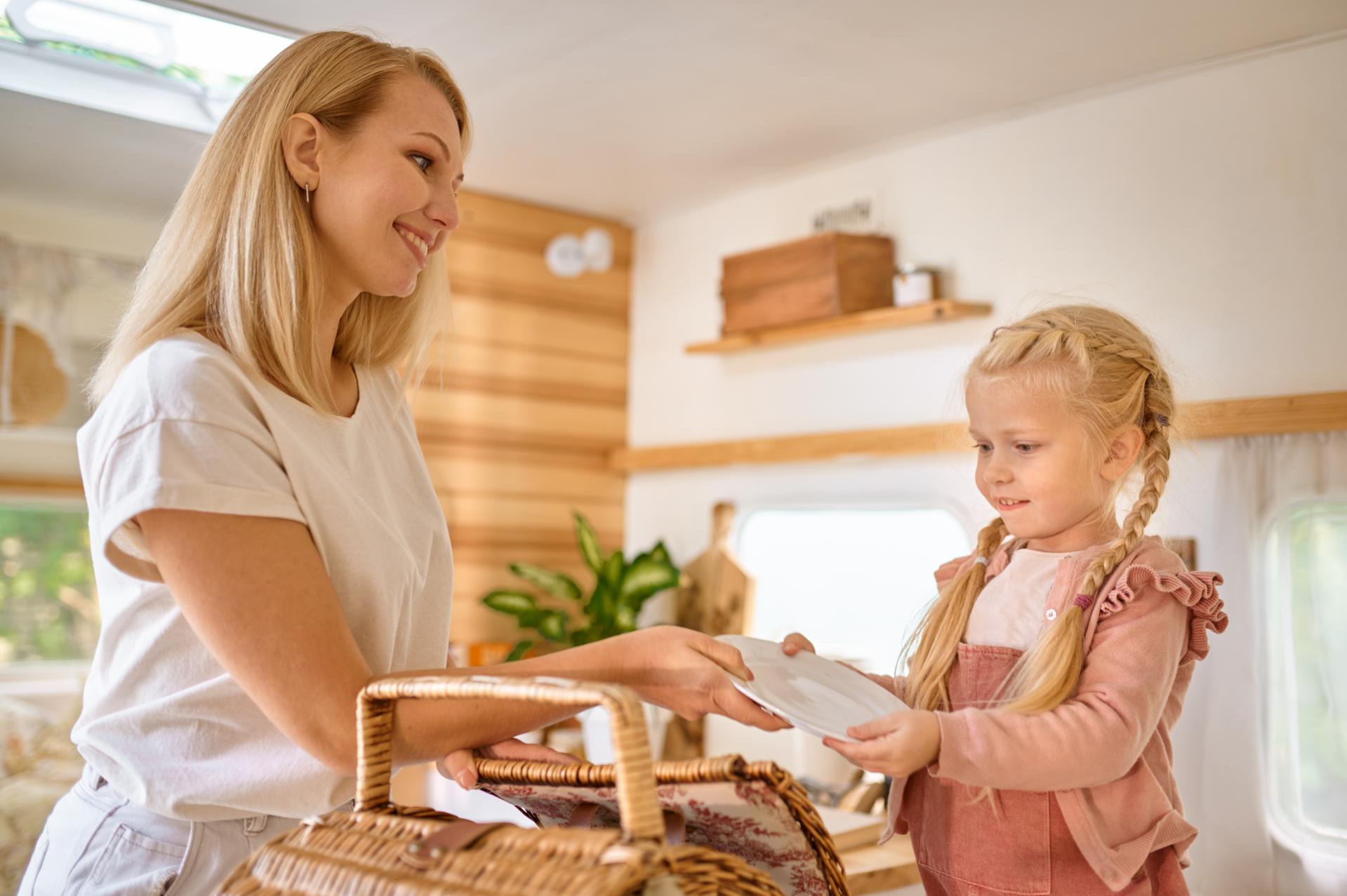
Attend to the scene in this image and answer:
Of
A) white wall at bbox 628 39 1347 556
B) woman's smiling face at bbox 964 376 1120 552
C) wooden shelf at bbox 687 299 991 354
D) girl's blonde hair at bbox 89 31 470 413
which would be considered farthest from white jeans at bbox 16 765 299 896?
wooden shelf at bbox 687 299 991 354

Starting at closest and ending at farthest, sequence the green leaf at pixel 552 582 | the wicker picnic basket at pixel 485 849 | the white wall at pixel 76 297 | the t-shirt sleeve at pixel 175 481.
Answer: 1. the wicker picnic basket at pixel 485 849
2. the t-shirt sleeve at pixel 175 481
3. the white wall at pixel 76 297
4. the green leaf at pixel 552 582

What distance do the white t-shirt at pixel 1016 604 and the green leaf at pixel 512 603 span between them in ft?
9.36

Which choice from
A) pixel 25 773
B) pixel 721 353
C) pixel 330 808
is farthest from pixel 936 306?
pixel 25 773

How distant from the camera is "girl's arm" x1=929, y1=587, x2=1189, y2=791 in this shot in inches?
49.9

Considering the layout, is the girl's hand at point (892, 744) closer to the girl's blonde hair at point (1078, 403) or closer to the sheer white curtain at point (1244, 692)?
the girl's blonde hair at point (1078, 403)

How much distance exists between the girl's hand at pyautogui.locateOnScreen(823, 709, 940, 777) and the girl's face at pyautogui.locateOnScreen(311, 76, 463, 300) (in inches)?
28.0

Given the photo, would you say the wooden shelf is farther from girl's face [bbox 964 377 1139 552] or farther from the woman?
the woman

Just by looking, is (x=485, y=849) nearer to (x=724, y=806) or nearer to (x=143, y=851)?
(x=724, y=806)

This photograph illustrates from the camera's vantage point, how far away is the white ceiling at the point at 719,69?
2883 millimetres

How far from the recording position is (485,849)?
87 cm

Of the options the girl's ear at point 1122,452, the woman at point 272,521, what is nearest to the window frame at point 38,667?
the woman at point 272,521

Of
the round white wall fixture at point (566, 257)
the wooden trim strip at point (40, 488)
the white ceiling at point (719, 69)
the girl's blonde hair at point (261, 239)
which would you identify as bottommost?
the wooden trim strip at point (40, 488)

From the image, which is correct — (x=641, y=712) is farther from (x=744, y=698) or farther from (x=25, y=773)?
(x=25, y=773)

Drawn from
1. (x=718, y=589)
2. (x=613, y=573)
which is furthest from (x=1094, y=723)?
(x=613, y=573)
